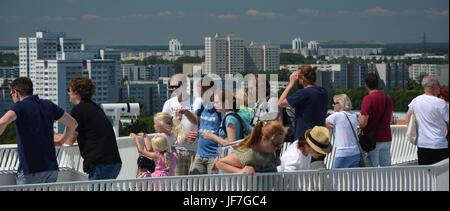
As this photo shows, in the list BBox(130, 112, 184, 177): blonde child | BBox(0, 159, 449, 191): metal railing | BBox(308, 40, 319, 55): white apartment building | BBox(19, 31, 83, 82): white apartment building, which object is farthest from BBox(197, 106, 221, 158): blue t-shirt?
BBox(308, 40, 319, 55): white apartment building

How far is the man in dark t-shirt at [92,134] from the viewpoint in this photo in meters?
6.59

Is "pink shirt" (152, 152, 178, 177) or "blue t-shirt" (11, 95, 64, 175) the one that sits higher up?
"blue t-shirt" (11, 95, 64, 175)

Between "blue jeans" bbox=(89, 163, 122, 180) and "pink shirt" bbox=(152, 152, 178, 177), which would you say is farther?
"pink shirt" bbox=(152, 152, 178, 177)

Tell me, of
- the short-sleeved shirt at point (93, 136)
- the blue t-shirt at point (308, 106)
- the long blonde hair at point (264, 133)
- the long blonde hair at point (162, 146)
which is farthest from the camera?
the long blonde hair at point (162, 146)

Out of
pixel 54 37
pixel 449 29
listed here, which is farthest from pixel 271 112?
pixel 54 37

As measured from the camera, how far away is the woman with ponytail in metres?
5.86

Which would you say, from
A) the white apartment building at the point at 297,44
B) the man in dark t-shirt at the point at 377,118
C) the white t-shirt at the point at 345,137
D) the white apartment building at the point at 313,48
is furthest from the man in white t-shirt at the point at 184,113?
the white apartment building at the point at 313,48

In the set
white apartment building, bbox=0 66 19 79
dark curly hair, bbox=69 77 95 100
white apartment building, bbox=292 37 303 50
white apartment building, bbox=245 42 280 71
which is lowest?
white apartment building, bbox=0 66 19 79

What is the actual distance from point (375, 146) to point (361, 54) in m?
106

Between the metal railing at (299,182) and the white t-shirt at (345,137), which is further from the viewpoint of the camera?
the white t-shirt at (345,137)

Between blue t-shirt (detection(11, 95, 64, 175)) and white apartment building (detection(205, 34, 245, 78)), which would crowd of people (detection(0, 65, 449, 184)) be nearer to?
blue t-shirt (detection(11, 95, 64, 175))

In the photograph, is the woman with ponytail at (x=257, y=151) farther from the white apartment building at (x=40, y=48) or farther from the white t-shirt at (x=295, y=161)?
the white apartment building at (x=40, y=48)

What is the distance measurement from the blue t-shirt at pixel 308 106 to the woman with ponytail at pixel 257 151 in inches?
38.5
